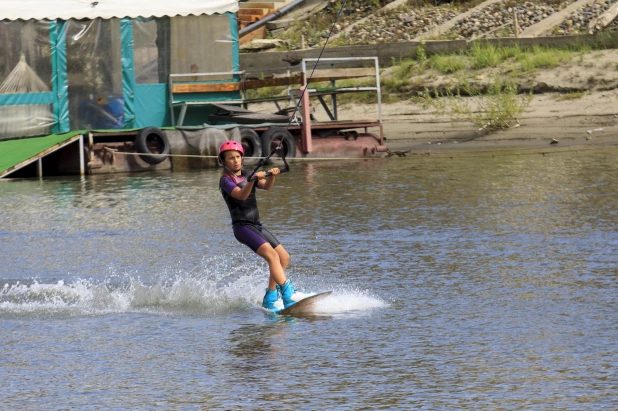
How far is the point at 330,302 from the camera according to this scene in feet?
28.5

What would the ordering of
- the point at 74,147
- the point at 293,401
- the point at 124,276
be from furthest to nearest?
the point at 74,147 → the point at 124,276 → the point at 293,401

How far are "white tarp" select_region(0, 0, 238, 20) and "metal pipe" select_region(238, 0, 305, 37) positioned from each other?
31.2 feet

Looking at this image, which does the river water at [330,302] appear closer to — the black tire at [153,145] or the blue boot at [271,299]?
the blue boot at [271,299]

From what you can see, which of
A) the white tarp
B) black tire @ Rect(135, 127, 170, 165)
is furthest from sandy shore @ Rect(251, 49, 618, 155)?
black tire @ Rect(135, 127, 170, 165)

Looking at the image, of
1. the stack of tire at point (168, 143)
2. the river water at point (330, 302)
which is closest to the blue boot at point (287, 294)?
the river water at point (330, 302)

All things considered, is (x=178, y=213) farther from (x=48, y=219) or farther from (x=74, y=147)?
(x=74, y=147)

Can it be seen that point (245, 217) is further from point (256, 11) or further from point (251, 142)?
point (256, 11)

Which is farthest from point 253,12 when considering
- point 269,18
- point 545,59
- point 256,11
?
point 545,59

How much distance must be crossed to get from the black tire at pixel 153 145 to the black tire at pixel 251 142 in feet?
4.49

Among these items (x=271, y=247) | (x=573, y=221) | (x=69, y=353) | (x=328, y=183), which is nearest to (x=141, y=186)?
(x=328, y=183)

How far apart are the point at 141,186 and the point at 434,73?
9.42 meters

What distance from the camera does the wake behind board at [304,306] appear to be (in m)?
8.54

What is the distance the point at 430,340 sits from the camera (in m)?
7.42

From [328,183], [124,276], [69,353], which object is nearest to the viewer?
[69,353]
